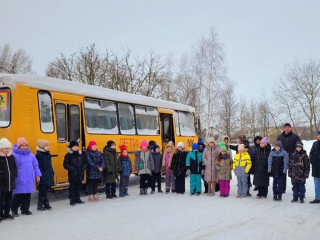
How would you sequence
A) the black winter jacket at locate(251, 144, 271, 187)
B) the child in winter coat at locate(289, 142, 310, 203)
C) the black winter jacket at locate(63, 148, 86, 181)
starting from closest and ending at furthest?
the black winter jacket at locate(63, 148, 86, 181), the child in winter coat at locate(289, 142, 310, 203), the black winter jacket at locate(251, 144, 271, 187)

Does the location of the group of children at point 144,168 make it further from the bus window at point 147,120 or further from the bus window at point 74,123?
the bus window at point 147,120

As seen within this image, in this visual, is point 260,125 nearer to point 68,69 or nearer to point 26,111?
point 68,69

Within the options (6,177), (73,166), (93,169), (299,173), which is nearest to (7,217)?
(6,177)

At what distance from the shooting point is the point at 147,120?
45.7ft

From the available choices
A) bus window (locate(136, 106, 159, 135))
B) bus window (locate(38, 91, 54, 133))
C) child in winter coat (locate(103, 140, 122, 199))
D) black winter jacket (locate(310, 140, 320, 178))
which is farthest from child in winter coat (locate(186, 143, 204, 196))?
bus window (locate(38, 91, 54, 133))

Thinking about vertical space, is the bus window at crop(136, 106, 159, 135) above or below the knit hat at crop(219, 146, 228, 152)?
above

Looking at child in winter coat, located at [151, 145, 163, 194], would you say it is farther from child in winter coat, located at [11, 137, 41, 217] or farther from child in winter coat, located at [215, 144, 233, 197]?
child in winter coat, located at [11, 137, 41, 217]

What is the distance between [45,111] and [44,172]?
179cm

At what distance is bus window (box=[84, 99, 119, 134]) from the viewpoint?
1096cm

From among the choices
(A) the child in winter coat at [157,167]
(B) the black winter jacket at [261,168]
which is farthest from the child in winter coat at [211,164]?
(A) the child in winter coat at [157,167]

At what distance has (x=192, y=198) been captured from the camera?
10.2 meters

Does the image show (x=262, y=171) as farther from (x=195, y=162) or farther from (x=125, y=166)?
(x=125, y=166)

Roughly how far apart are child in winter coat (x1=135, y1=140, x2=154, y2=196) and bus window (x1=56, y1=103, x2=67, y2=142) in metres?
2.48

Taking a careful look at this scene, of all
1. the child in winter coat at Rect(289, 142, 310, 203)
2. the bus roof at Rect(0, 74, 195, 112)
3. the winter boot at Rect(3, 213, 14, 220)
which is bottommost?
the winter boot at Rect(3, 213, 14, 220)
